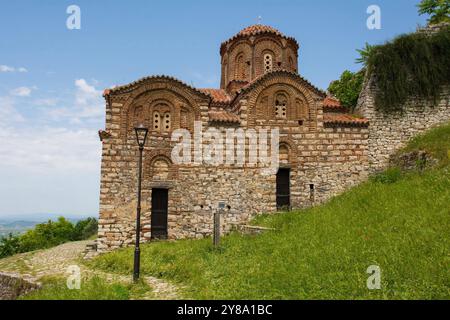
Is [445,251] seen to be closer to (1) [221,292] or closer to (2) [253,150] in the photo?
(1) [221,292]

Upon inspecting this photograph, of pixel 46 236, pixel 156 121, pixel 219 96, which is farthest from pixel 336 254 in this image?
pixel 46 236

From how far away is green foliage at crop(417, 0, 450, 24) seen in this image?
1879 cm

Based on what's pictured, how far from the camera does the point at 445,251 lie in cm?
627

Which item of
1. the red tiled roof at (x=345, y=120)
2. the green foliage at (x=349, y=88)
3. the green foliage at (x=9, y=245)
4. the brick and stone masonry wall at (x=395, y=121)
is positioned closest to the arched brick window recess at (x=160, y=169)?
the red tiled roof at (x=345, y=120)

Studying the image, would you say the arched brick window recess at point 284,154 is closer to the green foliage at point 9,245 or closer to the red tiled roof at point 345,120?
the red tiled roof at point 345,120

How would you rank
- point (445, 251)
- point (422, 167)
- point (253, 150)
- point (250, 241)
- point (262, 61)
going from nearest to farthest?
point (445, 251) < point (250, 241) < point (422, 167) < point (253, 150) < point (262, 61)

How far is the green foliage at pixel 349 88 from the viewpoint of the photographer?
17598mm

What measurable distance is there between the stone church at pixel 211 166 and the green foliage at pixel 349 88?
211 centimetres

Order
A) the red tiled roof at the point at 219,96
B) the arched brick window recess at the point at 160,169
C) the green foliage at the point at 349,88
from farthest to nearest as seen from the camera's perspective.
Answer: the green foliage at the point at 349,88 → the red tiled roof at the point at 219,96 → the arched brick window recess at the point at 160,169

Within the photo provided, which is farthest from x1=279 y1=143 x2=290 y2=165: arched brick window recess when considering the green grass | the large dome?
the green grass

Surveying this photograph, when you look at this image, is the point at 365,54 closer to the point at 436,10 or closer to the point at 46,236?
the point at 436,10

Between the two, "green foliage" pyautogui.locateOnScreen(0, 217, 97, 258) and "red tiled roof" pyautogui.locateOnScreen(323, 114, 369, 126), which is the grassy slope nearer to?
"red tiled roof" pyautogui.locateOnScreen(323, 114, 369, 126)

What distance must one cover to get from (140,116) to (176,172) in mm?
2808

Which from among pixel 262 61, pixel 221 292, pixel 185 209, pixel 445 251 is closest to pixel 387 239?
pixel 445 251
